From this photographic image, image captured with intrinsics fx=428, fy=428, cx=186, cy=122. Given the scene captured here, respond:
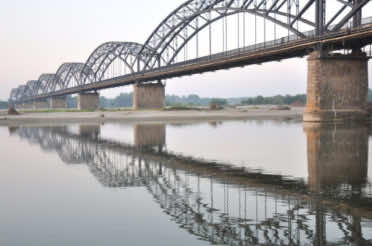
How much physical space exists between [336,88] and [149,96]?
58219 mm

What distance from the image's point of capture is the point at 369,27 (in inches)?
1352

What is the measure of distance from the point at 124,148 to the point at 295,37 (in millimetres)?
29502

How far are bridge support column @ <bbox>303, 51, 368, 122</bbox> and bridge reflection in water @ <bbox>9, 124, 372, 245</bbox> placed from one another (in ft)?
65.6

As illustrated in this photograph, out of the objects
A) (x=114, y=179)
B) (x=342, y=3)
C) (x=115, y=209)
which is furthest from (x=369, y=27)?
(x=115, y=209)

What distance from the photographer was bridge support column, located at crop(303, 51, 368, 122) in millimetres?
38969

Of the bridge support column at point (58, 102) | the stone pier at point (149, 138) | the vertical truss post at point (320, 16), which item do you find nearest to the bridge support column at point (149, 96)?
the vertical truss post at point (320, 16)

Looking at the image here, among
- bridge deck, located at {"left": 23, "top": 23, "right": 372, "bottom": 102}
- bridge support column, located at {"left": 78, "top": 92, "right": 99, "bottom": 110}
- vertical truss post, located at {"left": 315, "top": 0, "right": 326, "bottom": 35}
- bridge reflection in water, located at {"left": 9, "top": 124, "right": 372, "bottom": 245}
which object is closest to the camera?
bridge reflection in water, located at {"left": 9, "top": 124, "right": 372, "bottom": 245}

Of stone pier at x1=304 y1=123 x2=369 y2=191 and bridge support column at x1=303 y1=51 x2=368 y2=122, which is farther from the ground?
bridge support column at x1=303 y1=51 x2=368 y2=122

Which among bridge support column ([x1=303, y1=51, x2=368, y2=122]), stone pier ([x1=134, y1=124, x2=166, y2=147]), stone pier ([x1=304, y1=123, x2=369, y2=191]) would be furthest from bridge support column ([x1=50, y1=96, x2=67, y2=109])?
stone pier ([x1=304, y1=123, x2=369, y2=191])

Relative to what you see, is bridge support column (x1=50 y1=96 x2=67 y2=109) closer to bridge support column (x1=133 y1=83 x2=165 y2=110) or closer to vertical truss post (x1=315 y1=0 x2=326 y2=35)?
bridge support column (x1=133 y1=83 x2=165 y2=110)

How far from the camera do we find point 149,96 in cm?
9325

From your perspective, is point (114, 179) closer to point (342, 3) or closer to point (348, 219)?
point (348, 219)

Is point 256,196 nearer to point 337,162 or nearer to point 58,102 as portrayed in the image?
point 337,162

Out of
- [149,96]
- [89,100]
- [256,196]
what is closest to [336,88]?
[256,196]
